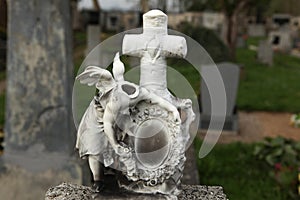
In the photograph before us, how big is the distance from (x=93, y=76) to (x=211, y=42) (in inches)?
484

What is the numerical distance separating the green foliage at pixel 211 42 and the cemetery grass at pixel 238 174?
304 inches

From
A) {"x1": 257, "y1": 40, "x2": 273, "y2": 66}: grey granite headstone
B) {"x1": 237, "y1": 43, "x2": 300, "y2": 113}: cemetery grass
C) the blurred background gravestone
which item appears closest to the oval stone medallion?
the blurred background gravestone

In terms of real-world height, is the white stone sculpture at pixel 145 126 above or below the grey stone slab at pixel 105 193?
above

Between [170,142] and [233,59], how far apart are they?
12.5m

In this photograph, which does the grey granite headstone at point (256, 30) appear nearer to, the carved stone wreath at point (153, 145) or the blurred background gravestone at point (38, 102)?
the blurred background gravestone at point (38, 102)

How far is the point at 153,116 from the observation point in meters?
2.18

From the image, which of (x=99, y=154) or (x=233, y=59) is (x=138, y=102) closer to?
(x=99, y=154)

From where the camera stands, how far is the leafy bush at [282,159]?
180 inches

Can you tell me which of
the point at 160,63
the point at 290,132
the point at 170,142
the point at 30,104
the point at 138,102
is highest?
the point at 160,63

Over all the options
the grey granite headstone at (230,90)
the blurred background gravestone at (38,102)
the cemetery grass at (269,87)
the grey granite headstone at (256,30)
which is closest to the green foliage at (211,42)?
the cemetery grass at (269,87)

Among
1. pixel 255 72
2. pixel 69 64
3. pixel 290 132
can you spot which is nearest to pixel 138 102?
pixel 69 64

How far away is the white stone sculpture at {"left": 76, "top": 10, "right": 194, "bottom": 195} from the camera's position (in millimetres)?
2141

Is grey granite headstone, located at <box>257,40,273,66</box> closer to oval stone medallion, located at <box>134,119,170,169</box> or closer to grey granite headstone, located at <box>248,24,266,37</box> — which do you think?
grey granite headstone, located at <box>248,24,266,37</box>

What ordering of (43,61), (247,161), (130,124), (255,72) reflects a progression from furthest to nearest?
(255,72)
(247,161)
(43,61)
(130,124)
